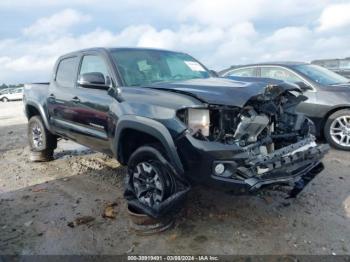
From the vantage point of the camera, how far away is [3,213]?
445cm

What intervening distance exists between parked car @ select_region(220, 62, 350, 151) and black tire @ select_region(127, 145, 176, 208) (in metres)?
2.92

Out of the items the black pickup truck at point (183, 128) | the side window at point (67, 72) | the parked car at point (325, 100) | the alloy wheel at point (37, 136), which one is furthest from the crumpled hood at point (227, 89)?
the alloy wheel at point (37, 136)

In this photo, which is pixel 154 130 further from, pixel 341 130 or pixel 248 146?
pixel 341 130

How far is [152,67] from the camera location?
471 centimetres

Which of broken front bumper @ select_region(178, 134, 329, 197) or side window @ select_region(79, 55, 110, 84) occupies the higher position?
side window @ select_region(79, 55, 110, 84)

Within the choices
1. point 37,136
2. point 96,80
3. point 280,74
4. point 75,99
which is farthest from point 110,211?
point 280,74

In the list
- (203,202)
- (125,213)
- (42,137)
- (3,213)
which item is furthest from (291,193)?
(42,137)

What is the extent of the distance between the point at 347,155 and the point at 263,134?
322cm

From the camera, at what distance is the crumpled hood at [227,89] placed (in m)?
3.35

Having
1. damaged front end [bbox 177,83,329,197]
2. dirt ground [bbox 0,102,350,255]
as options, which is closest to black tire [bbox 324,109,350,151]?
dirt ground [bbox 0,102,350,255]

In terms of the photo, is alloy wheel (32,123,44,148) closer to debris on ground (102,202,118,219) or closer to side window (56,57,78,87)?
side window (56,57,78,87)

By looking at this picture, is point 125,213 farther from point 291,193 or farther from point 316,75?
point 316,75

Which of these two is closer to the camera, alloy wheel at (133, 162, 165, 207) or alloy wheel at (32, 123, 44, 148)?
alloy wheel at (133, 162, 165, 207)

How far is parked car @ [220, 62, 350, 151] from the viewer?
6535mm
